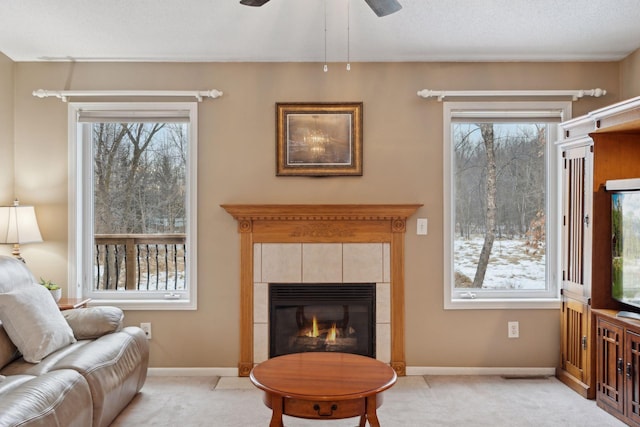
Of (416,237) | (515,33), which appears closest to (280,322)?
(416,237)

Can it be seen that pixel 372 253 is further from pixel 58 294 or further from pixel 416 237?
pixel 58 294

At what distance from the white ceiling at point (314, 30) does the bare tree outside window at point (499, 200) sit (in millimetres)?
620

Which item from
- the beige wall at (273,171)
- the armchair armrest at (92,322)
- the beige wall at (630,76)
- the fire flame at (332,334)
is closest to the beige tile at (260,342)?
the beige wall at (273,171)

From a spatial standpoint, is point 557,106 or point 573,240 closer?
point 573,240

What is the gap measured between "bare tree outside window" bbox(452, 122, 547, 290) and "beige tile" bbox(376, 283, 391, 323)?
0.62 meters

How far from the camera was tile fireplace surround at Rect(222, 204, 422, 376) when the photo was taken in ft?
12.5

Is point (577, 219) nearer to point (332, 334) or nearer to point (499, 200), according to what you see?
point (499, 200)

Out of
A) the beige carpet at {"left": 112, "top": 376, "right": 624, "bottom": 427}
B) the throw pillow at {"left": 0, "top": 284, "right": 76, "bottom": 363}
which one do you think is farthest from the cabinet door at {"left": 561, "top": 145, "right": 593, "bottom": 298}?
the throw pillow at {"left": 0, "top": 284, "right": 76, "bottom": 363}

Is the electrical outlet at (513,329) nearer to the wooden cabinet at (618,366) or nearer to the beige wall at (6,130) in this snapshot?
the wooden cabinet at (618,366)

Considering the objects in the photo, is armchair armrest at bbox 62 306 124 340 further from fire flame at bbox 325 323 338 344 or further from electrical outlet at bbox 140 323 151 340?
fire flame at bbox 325 323 338 344

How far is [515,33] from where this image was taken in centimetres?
338

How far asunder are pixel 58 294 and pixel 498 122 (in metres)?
3.53

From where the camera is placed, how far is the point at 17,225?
3523mm

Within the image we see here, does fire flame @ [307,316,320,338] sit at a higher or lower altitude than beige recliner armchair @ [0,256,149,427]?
lower
